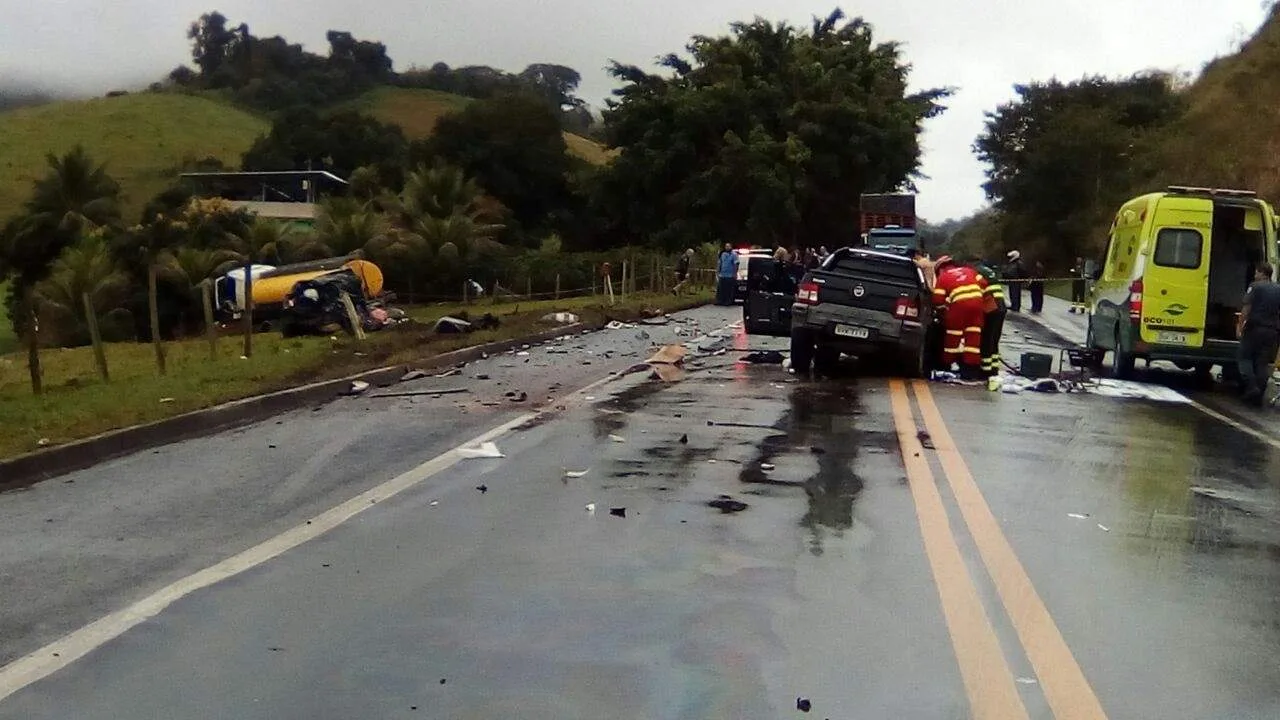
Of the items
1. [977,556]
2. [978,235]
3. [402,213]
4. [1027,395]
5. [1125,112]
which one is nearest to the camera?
[977,556]

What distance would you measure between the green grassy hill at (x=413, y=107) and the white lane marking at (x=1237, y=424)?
322 ft

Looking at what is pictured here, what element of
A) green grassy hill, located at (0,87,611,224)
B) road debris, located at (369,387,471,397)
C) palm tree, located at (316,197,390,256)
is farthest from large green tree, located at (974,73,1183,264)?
road debris, located at (369,387,471,397)

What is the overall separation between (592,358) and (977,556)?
562 inches

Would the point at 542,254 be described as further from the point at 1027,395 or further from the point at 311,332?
the point at 1027,395

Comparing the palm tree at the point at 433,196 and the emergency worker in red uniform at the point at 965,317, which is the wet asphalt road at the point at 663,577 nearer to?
the emergency worker in red uniform at the point at 965,317

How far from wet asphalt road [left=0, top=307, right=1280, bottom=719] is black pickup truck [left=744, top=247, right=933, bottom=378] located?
5.23m

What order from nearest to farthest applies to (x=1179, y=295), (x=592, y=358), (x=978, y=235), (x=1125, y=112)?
(x=1179, y=295) → (x=592, y=358) → (x=1125, y=112) → (x=978, y=235)

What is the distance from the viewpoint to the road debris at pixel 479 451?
36.7ft

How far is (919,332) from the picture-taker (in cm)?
1816

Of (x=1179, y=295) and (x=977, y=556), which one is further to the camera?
(x=1179, y=295)

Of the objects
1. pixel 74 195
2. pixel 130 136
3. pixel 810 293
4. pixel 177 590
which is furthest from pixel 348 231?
pixel 130 136

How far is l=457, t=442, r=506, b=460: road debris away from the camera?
36.7ft

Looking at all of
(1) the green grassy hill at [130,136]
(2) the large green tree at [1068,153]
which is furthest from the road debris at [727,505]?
(1) the green grassy hill at [130,136]

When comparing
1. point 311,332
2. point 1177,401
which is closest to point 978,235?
point 311,332
